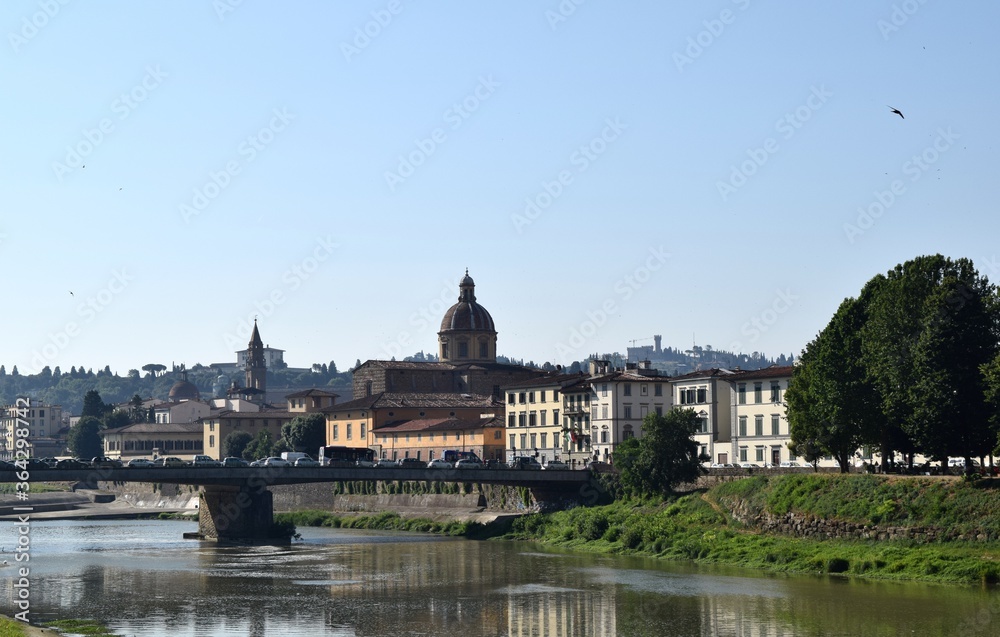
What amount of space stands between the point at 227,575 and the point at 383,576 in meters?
8.15

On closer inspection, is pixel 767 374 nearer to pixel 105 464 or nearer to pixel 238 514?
pixel 238 514

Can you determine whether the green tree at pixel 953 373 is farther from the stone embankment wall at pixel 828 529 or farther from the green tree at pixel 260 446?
the green tree at pixel 260 446

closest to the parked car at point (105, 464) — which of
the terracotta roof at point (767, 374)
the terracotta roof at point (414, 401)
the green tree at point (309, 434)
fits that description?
the terracotta roof at point (767, 374)

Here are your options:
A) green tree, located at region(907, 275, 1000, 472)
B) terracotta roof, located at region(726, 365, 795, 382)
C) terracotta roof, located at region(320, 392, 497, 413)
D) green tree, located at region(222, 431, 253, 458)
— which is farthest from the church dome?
green tree, located at region(907, 275, 1000, 472)

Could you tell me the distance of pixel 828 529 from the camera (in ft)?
248

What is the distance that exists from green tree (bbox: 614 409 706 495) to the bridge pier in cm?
2661

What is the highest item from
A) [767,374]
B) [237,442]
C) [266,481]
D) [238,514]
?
[767,374]

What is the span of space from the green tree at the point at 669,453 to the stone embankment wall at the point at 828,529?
7.31 metres

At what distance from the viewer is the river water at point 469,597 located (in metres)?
54.1

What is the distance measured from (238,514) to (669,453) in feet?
102

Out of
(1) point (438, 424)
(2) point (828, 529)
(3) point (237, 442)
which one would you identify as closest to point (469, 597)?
(2) point (828, 529)

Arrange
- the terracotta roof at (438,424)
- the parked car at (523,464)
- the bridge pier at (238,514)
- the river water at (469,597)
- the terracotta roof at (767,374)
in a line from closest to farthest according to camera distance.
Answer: the river water at (469,597), the terracotta roof at (767,374), the bridge pier at (238,514), the parked car at (523,464), the terracotta roof at (438,424)

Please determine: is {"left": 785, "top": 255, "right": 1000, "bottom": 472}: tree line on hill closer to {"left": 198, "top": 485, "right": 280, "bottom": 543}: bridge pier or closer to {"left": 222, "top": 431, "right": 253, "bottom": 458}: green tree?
{"left": 198, "top": 485, "right": 280, "bottom": 543}: bridge pier

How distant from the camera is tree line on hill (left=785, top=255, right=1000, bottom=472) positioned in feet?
235
